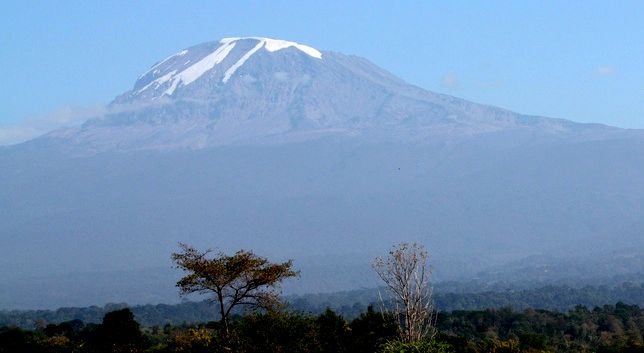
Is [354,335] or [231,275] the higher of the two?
[231,275]

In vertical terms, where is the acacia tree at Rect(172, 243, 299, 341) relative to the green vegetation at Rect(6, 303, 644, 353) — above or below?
above

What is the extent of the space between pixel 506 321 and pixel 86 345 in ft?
120

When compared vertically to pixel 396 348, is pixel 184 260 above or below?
above

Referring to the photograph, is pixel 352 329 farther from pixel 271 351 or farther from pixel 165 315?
pixel 165 315

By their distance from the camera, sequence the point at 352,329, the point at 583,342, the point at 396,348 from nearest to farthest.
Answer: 1. the point at 396,348
2. the point at 352,329
3. the point at 583,342

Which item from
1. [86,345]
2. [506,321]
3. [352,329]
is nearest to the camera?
[352,329]

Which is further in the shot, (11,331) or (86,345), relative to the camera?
(11,331)

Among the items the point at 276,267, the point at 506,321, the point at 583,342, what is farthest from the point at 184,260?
the point at 506,321

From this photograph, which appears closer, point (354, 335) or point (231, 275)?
point (231, 275)

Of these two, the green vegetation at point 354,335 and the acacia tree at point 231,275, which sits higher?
the acacia tree at point 231,275

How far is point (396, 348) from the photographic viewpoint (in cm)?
3697

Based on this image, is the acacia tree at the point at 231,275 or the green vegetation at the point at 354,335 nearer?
the acacia tree at the point at 231,275

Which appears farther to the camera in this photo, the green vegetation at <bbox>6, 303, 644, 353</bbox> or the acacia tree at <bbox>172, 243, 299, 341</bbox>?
the green vegetation at <bbox>6, 303, 644, 353</bbox>

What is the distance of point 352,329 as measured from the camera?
51188 millimetres
